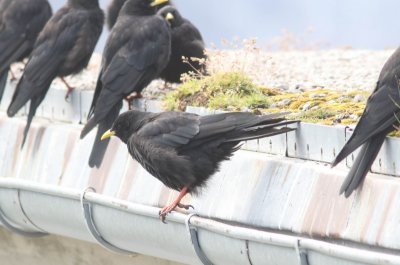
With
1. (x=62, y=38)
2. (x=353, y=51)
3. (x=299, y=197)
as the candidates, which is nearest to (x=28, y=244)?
(x=62, y=38)

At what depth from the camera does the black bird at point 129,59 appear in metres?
9.95

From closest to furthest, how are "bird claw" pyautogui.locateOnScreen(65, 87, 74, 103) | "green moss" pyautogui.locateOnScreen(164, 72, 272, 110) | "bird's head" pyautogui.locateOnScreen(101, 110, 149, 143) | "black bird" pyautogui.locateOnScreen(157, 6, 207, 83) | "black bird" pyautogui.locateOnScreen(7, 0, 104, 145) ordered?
"bird's head" pyautogui.locateOnScreen(101, 110, 149, 143)
"green moss" pyautogui.locateOnScreen(164, 72, 272, 110)
"bird claw" pyautogui.locateOnScreen(65, 87, 74, 103)
"black bird" pyautogui.locateOnScreen(7, 0, 104, 145)
"black bird" pyautogui.locateOnScreen(157, 6, 207, 83)

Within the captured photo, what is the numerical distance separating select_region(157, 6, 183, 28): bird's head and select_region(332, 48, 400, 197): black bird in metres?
4.57

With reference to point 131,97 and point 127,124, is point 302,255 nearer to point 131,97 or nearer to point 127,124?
point 127,124

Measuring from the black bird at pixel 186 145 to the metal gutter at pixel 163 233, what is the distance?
8.7 inches

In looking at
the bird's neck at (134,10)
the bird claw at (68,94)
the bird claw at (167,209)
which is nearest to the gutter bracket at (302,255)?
the bird claw at (167,209)

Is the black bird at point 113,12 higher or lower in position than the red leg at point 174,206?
lower

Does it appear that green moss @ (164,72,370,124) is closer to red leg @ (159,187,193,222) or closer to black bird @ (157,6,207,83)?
red leg @ (159,187,193,222)

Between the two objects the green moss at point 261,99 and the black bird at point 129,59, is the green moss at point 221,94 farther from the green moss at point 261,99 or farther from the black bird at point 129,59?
the black bird at point 129,59

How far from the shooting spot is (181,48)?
1180cm

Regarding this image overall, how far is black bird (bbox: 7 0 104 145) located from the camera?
11.3 metres

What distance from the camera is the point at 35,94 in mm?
11141

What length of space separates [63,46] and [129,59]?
1.40m

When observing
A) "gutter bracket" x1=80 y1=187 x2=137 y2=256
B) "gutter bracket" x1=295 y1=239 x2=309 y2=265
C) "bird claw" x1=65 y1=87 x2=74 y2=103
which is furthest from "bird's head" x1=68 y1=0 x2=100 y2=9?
"gutter bracket" x1=295 y1=239 x2=309 y2=265
